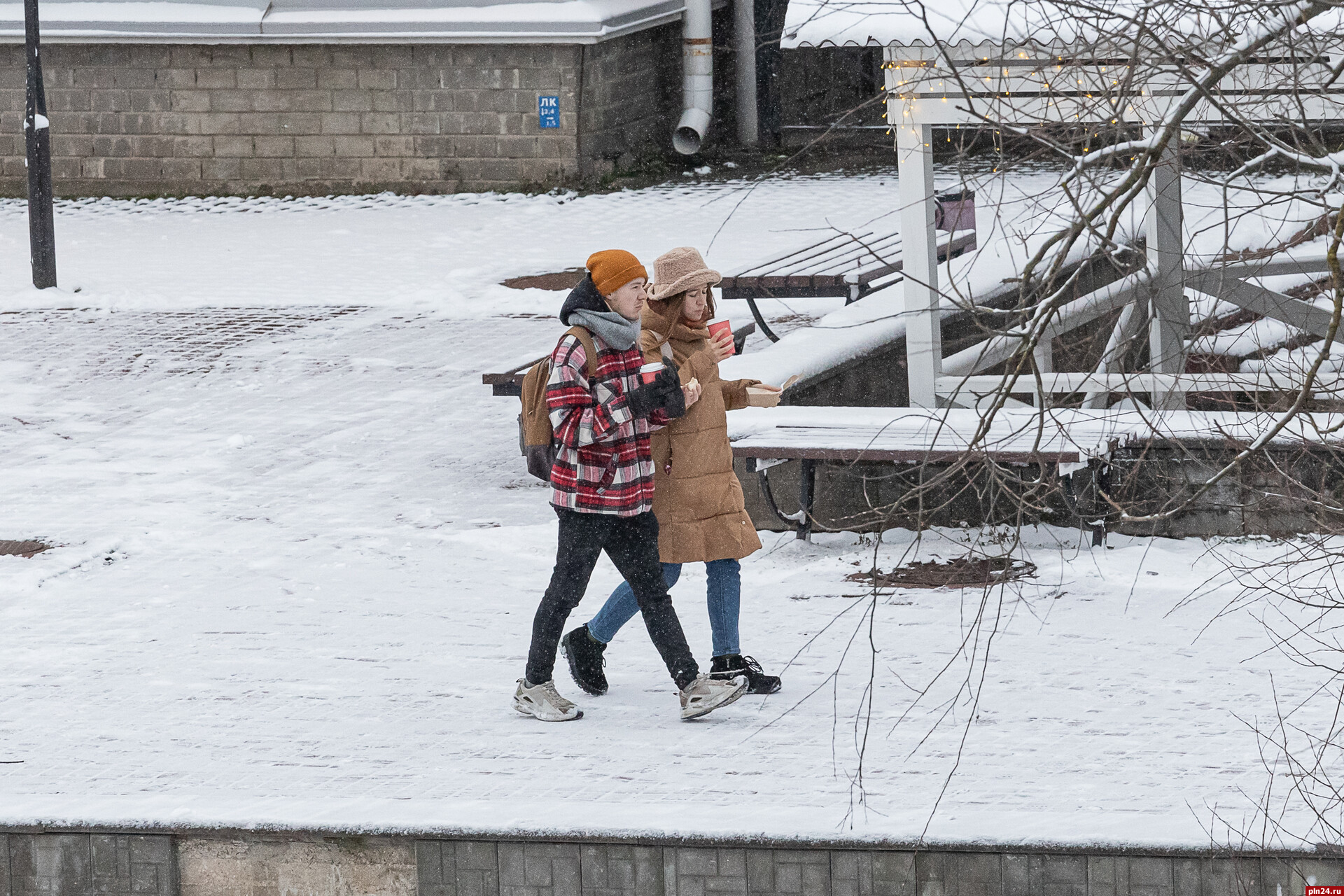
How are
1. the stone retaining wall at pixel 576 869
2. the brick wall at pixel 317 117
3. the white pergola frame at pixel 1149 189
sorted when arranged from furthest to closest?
the brick wall at pixel 317 117 < the stone retaining wall at pixel 576 869 < the white pergola frame at pixel 1149 189

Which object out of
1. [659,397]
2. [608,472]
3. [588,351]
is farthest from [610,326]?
[608,472]

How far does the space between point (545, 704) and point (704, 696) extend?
0.47m

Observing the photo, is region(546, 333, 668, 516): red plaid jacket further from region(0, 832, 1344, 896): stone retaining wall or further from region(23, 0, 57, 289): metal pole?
region(23, 0, 57, 289): metal pole

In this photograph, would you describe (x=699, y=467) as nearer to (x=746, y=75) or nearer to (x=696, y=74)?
(x=696, y=74)

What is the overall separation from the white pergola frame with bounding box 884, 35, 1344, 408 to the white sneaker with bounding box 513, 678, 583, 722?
4.84 feet

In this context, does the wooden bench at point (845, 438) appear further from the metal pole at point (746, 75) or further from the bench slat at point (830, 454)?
the metal pole at point (746, 75)

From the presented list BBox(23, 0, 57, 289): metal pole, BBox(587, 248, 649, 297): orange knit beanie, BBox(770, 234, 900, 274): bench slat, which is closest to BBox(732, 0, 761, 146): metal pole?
BBox(23, 0, 57, 289): metal pole

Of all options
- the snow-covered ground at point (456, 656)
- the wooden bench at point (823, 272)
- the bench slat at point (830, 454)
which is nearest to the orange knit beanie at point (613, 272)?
the snow-covered ground at point (456, 656)

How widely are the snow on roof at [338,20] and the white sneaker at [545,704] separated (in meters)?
11.9

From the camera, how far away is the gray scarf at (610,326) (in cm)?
545

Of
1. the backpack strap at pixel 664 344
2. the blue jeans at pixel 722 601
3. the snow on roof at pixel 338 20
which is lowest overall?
the blue jeans at pixel 722 601

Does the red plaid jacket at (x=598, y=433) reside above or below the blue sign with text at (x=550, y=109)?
below

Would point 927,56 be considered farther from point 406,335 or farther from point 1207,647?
point 406,335

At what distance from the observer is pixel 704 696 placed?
560cm
